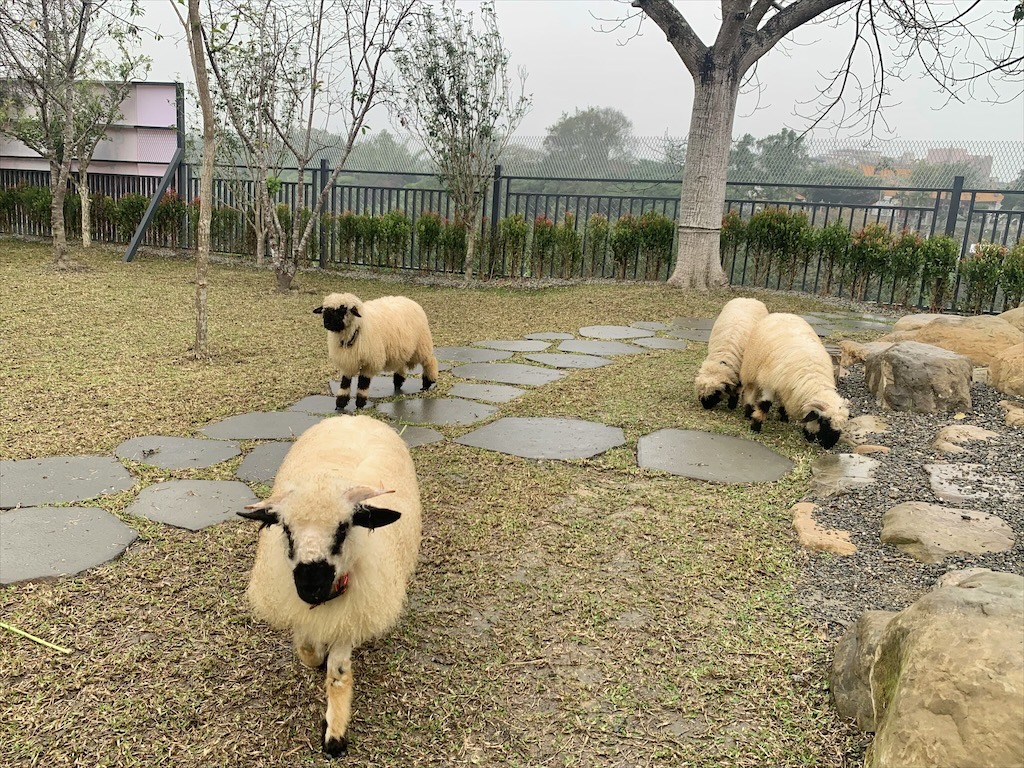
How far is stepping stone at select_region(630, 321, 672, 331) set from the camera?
8.42 m

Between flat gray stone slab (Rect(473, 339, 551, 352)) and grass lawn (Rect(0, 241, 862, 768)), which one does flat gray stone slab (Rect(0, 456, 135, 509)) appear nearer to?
grass lawn (Rect(0, 241, 862, 768))

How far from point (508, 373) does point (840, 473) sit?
9.95ft

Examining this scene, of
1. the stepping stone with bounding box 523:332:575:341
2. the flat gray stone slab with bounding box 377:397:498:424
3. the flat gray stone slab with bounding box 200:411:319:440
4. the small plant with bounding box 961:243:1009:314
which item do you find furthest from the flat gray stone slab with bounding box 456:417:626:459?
the small plant with bounding box 961:243:1009:314

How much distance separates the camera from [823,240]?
34.2 feet

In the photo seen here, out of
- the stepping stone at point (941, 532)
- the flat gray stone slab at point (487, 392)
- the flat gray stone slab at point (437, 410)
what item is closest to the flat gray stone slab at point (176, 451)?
the flat gray stone slab at point (437, 410)

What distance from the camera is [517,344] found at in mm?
7469

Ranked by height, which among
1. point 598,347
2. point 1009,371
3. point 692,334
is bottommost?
point 598,347

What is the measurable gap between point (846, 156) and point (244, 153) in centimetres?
1134

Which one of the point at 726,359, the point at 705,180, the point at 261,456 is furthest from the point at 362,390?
the point at 705,180

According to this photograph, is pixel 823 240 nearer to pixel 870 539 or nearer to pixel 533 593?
pixel 870 539

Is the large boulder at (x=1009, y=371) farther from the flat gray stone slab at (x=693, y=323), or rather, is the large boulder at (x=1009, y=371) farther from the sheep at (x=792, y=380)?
the flat gray stone slab at (x=693, y=323)

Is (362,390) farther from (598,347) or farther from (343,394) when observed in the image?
(598,347)

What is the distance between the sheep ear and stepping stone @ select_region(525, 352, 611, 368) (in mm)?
4778

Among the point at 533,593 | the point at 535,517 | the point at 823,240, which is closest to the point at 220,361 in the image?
the point at 535,517
